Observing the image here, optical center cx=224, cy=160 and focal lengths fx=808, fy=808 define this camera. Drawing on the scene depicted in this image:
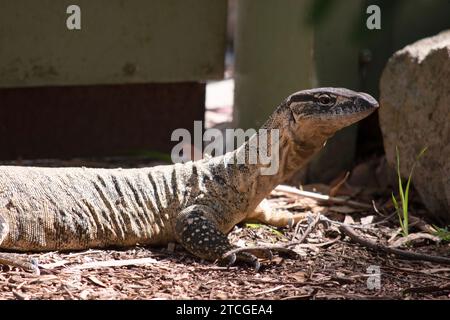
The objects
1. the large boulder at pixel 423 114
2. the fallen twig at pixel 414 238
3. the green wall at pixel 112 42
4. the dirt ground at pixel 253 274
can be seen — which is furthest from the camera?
the green wall at pixel 112 42

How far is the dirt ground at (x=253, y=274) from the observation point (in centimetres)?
468

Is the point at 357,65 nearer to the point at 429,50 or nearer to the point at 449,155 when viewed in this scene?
the point at 429,50

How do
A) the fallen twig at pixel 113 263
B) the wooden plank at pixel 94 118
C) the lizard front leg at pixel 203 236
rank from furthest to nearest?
the wooden plank at pixel 94 118 < the lizard front leg at pixel 203 236 < the fallen twig at pixel 113 263

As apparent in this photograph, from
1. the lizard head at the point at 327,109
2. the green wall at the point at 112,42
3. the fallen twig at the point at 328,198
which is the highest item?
the green wall at the point at 112,42

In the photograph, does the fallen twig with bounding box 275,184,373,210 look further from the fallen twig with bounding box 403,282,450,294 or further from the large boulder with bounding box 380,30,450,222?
the fallen twig with bounding box 403,282,450,294

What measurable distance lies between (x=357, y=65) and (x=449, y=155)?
5.01 feet

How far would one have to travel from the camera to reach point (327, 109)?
5.30 meters

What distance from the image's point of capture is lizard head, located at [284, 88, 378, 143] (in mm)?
5270

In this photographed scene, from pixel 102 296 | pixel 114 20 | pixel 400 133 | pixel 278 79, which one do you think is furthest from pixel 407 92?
pixel 102 296

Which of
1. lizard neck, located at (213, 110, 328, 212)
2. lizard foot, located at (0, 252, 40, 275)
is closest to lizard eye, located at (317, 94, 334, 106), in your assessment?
lizard neck, located at (213, 110, 328, 212)

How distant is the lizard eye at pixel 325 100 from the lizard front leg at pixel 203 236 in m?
1.08

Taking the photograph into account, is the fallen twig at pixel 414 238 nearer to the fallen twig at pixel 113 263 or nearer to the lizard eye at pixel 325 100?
the lizard eye at pixel 325 100

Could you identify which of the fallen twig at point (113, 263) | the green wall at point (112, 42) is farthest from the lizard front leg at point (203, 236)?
the green wall at point (112, 42)

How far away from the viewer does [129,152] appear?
7941mm
